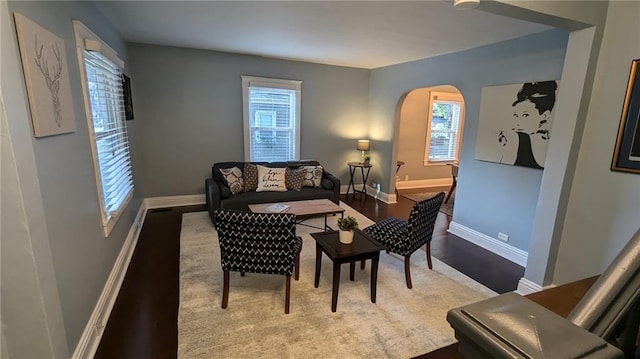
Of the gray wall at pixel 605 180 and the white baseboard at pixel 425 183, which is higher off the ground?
the gray wall at pixel 605 180

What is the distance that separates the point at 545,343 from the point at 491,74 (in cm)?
392

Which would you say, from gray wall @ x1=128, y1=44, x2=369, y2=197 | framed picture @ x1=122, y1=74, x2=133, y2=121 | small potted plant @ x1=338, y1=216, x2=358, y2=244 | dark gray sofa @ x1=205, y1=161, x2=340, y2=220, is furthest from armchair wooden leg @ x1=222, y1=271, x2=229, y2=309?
gray wall @ x1=128, y1=44, x2=369, y2=197

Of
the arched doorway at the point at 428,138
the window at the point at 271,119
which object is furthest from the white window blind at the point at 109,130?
the arched doorway at the point at 428,138

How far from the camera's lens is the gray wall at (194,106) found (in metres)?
4.57

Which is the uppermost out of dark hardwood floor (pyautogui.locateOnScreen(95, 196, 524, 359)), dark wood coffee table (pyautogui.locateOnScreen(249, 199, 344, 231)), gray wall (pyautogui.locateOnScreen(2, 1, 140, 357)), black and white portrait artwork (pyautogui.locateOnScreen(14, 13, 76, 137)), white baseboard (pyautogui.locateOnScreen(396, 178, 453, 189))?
black and white portrait artwork (pyautogui.locateOnScreen(14, 13, 76, 137))

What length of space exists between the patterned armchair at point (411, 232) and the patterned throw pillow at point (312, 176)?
189cm

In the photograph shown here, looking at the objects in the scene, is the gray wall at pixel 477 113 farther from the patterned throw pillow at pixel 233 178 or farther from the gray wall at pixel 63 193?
the gray wall at pixel 63 193

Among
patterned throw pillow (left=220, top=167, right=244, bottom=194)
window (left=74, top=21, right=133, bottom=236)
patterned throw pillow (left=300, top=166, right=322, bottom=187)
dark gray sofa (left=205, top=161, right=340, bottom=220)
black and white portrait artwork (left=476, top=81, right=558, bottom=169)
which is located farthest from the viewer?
patterned throw pillow (left=300, top=166, right=322, bottom=187)

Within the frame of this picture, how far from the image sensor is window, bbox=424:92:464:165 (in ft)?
22.5

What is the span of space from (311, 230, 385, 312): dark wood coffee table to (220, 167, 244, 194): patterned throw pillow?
6.51 ft

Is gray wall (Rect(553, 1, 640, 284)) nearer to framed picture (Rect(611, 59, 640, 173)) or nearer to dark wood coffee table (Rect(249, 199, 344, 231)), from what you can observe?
framed picture (Rect(611, 59, 640, 173))

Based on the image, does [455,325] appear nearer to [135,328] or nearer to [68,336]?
[68,336]

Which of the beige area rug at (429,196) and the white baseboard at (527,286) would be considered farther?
the beige area rug at (429,196)

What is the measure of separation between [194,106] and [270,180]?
180 centimetres
